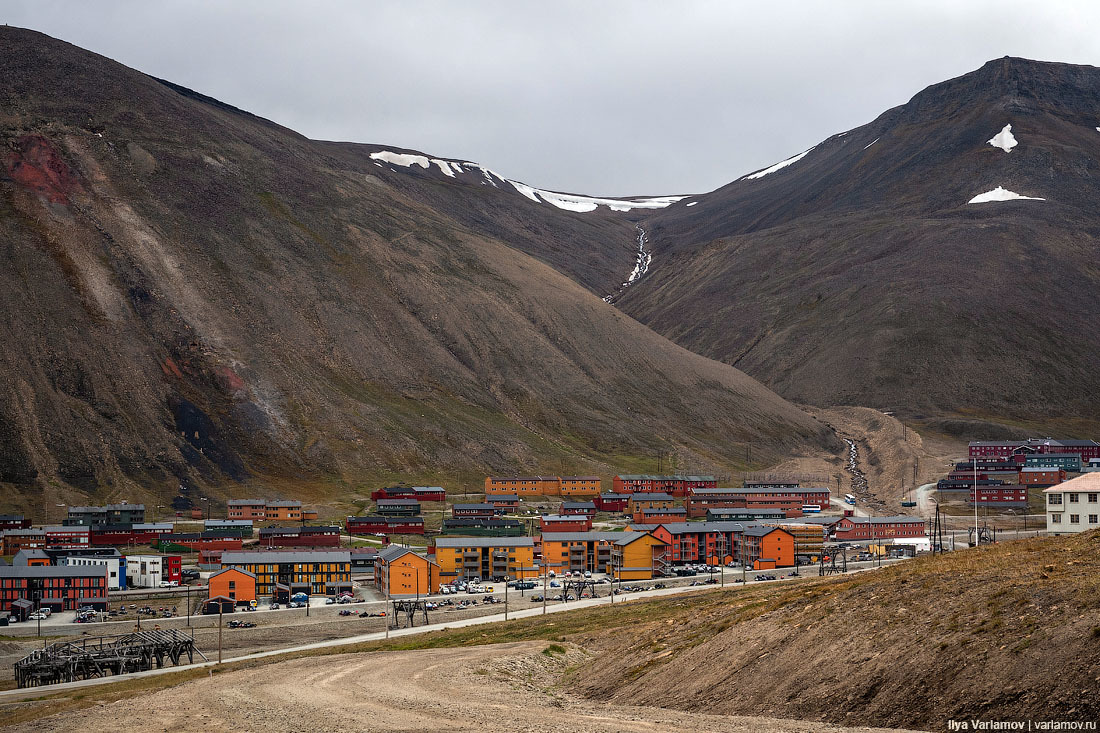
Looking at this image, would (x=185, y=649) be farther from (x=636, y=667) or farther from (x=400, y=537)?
(x=400, y=537)

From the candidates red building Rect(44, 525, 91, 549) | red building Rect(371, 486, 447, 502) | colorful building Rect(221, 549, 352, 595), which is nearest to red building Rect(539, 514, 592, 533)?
colorful building Rect(221, 549, 352, 595)

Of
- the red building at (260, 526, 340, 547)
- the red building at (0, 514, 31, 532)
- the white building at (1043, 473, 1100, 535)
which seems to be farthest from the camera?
the red building at (0, 514, 31, 532)

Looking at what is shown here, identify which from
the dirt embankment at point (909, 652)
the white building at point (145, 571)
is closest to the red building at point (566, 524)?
the white building at point (145, 571)

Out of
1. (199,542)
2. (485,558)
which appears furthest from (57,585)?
(485,558)

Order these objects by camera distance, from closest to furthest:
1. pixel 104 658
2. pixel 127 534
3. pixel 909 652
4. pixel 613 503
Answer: pixel 909 652 → pixel 104 658 → pixel 127 534 → pixel 613 503

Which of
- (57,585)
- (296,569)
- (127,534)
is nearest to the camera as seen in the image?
(57,585)

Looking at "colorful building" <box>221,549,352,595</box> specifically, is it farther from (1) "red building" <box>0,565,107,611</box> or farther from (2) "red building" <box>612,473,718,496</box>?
(2) "red building" <box>612,473,718,496</box>

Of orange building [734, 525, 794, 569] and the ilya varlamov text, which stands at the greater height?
the ilya varlamov text

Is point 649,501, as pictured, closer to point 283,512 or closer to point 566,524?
point 566,524
